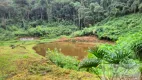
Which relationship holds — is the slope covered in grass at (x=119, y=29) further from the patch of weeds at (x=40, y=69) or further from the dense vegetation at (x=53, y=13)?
the patch of weeds at (x=40, y=69)

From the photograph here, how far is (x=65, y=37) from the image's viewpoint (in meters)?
34.5

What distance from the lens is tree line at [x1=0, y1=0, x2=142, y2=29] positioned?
41469 mm

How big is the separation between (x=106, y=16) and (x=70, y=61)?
2927 cm

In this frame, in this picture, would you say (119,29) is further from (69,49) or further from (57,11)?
(57,11)

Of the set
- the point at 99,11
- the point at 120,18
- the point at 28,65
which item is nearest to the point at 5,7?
the point at 99,11

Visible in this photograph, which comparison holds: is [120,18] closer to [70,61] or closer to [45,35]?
[45,35]

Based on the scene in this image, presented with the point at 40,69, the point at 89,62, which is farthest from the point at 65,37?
the point at 89,62

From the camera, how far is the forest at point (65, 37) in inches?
362

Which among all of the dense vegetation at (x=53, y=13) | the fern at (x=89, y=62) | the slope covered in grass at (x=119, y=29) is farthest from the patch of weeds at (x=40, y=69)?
the dense vegetation at (x=53, y=13)

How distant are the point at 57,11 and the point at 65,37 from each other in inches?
611

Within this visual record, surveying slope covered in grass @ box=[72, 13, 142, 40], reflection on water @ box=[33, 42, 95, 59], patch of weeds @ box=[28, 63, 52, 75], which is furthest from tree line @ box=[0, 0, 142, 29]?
patch of weeds @ box=[28, 63, 52, 75]

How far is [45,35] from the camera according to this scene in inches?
1510

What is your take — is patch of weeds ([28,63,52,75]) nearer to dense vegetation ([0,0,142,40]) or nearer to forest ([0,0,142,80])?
forest ([0,0,142,80])

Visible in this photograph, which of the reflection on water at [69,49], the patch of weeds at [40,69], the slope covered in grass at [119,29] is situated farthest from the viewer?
the slope covered in grass at [119,29]
